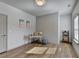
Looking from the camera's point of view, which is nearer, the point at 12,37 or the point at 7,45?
the point at 7,45

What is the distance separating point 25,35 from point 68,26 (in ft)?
15.3

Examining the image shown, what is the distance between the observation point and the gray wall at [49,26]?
31.7 feet

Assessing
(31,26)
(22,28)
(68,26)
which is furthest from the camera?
(68,26)

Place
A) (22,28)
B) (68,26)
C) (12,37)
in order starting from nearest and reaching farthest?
1. (12,37)
2. (22,28)
3. (68,26)

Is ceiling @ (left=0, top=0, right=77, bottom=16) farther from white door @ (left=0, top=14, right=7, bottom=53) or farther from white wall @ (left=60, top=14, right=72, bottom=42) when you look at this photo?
white wall @ (left=60, top=14, right=72, bottom=42)

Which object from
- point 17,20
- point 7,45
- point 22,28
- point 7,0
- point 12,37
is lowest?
point 7,45

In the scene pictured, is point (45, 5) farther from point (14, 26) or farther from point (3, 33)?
point (3, 33)

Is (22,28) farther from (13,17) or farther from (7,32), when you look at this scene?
(7,32)

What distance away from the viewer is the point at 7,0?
5234mm

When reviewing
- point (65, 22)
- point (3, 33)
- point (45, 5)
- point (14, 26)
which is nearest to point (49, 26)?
point (65, 22)

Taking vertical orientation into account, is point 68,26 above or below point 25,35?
above

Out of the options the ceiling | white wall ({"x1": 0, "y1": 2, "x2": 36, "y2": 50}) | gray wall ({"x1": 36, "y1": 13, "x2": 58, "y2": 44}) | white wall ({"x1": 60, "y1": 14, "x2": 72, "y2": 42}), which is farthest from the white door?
white wall ({"x1": 60, "y1": 14, "x2": 72, "y2": 42})

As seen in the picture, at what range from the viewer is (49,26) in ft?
33.4

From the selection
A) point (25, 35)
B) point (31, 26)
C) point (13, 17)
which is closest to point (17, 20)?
point (13, 17)
